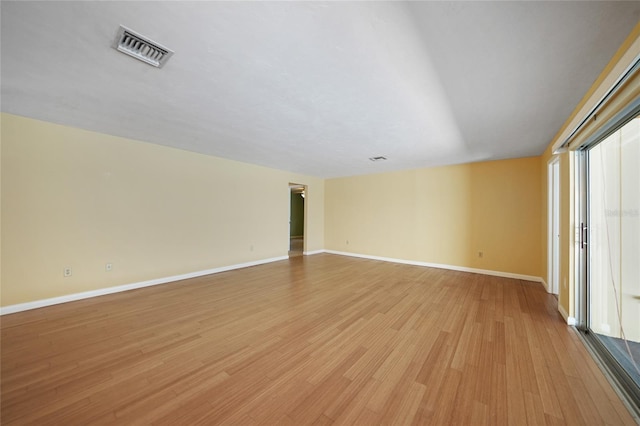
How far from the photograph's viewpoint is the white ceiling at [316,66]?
134cm

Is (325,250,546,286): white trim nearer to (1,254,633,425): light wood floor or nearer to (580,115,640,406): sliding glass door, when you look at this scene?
(1,254,633,425): light wood floor

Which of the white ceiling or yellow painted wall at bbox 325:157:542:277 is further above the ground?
the white ceiling

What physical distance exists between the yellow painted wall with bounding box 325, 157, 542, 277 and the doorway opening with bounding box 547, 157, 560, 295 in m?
0.71

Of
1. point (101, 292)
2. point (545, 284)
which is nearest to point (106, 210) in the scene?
point (101, 292)

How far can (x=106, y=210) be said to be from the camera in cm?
352

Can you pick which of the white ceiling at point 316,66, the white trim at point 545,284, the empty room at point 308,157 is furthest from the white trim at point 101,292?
the white trim at point 545,284

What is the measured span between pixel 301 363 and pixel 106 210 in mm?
3839

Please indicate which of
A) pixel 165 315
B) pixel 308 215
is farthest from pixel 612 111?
pixel 308 215

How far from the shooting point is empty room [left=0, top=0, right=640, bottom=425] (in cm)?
142

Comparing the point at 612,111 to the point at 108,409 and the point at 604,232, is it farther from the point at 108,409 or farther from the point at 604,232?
the point at 108,409

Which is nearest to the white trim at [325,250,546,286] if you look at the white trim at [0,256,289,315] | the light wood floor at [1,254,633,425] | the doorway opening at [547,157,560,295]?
the doorway opening at [547,157,560,295]

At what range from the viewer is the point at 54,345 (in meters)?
2.12

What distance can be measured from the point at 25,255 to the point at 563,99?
6548mm

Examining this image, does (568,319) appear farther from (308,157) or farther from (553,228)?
(308,157)
